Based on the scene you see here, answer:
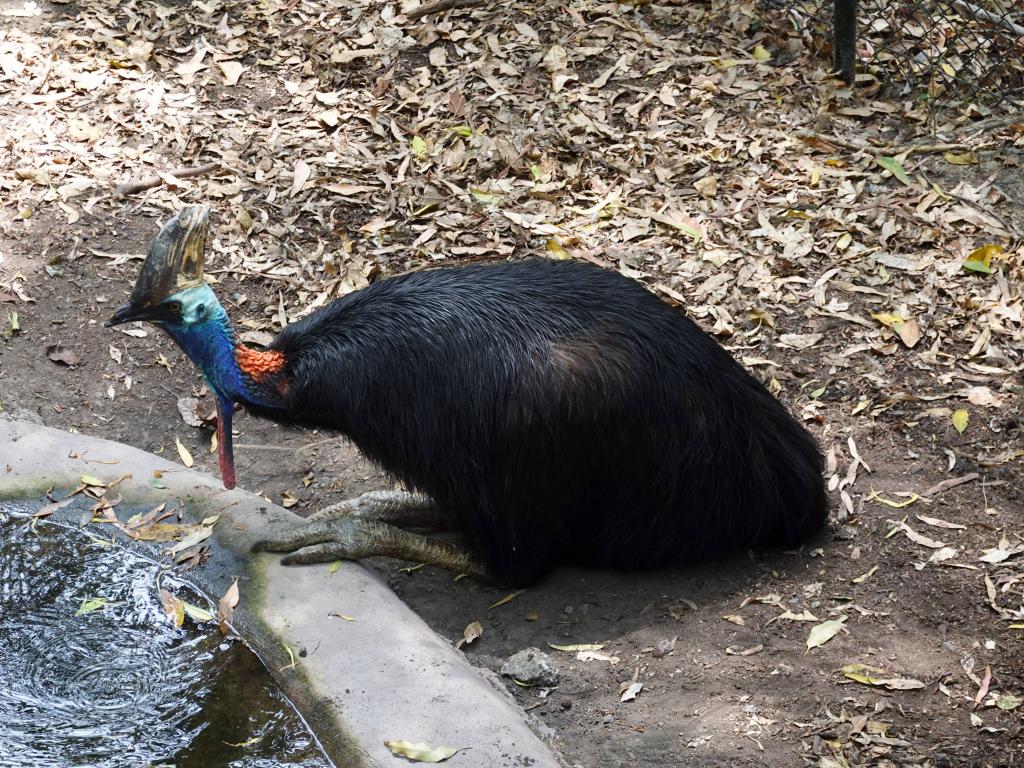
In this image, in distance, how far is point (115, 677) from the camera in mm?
3402

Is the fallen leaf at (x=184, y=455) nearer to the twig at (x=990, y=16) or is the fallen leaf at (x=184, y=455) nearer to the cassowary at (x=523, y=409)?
the cassowary at (x=523, y=409)

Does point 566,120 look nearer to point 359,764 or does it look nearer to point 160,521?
point 160,521

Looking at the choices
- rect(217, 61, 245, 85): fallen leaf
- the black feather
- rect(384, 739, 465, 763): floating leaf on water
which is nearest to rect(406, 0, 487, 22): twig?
rect(217, 61, 245, 85): fallen leaf

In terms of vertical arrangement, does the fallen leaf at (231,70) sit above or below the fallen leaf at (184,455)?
above

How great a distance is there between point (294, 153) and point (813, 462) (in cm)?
335

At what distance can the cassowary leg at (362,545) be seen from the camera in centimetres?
380

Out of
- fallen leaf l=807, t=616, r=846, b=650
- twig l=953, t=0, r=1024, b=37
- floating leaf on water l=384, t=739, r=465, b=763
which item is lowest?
fallen leaf l=807, t=616, r=846, b=650

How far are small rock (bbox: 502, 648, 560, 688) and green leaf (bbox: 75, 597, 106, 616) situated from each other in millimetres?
1259

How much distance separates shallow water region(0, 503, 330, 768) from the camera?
10.3 feet

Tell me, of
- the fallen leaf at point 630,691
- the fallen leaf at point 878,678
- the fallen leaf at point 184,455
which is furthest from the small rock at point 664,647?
the fallen leaf at point 184,455

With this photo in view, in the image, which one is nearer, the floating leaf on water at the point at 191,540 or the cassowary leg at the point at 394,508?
the floating leaf on water at the point at 191,540

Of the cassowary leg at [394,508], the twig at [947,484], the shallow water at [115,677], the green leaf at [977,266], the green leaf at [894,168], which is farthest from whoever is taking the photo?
the green leaf at [894,168]

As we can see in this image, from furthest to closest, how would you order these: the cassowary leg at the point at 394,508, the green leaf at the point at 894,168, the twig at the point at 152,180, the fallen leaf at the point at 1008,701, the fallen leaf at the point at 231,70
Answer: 1. the fallen leaf at the point at 231,70
2. the twig at the point at 152,180
3. the green leaf at the point at 894,168
4. the cassowary leg at the point at 394,508
5. the fallen leaf at the point at 1008,701

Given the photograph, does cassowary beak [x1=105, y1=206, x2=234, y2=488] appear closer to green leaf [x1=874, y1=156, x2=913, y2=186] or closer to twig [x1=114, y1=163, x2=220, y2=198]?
twig [x1=114, y1=163, x2=220, y2=198]
